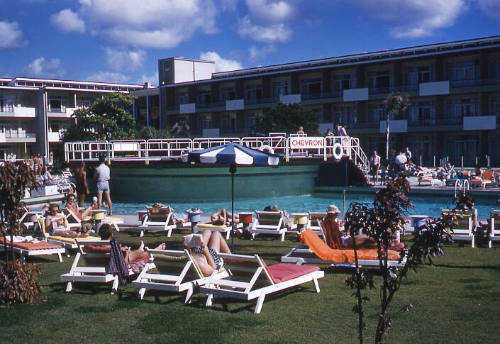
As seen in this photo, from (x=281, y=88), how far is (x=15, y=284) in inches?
1878

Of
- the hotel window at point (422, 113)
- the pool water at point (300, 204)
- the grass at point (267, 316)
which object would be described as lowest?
the pool water at point (300, 204)

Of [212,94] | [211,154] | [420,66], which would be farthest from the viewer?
[212,94]

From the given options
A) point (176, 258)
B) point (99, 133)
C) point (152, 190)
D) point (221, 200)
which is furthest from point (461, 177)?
point (99, 133)

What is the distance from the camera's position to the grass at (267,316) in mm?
6195

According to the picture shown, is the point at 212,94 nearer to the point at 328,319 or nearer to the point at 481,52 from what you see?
the point at 481,52

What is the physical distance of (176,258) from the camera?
25.9 feet

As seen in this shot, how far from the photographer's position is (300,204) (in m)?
23.9

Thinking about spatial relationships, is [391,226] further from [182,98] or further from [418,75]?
[182,98]

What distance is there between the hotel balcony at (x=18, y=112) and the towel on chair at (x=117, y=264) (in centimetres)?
5400

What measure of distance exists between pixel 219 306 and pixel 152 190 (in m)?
17.8

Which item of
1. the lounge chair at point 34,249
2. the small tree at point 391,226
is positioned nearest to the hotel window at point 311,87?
the lounge chair at point 34,249

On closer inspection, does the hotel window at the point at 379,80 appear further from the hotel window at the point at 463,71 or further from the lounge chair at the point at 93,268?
the lounge chair at the point at 93,268

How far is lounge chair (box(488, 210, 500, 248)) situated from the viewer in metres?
11.5

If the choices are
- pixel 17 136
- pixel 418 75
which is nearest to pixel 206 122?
pixel 17 136
